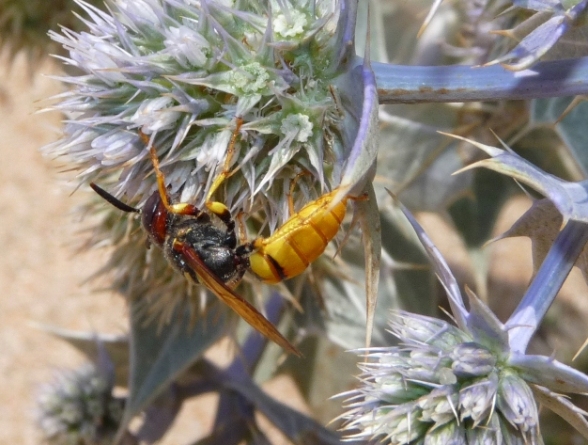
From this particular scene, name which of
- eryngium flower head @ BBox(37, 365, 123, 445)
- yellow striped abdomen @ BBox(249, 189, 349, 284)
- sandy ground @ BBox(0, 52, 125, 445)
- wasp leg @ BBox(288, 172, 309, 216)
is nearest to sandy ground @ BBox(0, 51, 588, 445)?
sandy ground @ BBox(0, 52, 125, 445)

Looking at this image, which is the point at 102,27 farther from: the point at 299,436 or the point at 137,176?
the point at 299,436

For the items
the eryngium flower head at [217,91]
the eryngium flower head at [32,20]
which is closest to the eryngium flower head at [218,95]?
the eryngium flower head at [217,91]

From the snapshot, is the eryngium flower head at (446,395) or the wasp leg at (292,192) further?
the wasp leg at (292,192)

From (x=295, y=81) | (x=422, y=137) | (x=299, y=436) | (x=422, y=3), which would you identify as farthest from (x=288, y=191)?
(x=422, y=3)

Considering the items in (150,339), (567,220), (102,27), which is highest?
(102,27)

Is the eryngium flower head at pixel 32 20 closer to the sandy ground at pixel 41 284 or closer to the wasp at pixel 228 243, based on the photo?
the sandy ground at pixel 41 284

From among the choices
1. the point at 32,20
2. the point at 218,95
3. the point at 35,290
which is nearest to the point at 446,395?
the point at 218,95
